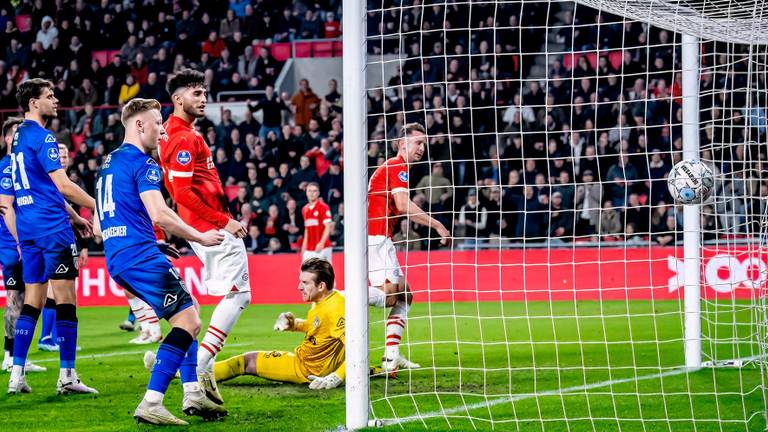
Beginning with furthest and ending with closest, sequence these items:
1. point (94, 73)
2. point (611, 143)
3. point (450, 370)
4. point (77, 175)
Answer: point (94, 73)
point (77, 175)
point (611, 143)
point (450, 370)

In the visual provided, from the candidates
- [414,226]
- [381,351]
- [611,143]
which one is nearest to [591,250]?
[611,143]

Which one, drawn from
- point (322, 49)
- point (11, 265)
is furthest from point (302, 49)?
point (11, 265)

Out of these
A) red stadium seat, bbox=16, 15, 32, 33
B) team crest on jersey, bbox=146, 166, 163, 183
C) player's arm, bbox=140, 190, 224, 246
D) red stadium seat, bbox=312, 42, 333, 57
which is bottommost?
player's arm, bbox=140, 190, 224, 246

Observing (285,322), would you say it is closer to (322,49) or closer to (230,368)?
(230,368)

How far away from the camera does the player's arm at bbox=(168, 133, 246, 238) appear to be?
603 cm

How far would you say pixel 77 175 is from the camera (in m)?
17.3

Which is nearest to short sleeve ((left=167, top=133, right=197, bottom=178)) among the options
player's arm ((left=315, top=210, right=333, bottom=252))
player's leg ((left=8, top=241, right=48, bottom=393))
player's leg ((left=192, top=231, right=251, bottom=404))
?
player's leg ((left=192, top=231, right=251, bottom=404))

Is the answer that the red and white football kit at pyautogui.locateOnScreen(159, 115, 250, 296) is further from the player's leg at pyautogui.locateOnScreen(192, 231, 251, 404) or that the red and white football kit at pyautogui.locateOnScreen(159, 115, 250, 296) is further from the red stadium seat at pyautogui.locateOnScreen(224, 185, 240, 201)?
the red stadium seat at pyautogui.locateOnScreen(224, 185, 240, 201)

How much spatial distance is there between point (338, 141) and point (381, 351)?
9.44 meters

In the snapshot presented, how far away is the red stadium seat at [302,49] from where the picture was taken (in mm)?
20609

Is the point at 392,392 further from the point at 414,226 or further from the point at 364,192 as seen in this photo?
the point at 414,226

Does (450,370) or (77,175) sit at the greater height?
(77,175)

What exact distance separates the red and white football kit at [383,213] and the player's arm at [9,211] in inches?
112

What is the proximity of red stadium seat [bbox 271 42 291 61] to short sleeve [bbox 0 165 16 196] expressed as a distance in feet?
45.3
